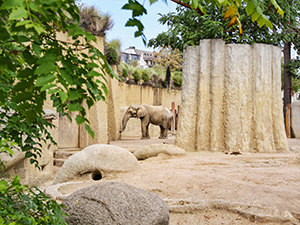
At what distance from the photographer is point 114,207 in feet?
8.59

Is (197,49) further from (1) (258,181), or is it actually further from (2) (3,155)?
(2) (3,155)

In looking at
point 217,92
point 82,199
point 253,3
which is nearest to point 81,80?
point 253,3

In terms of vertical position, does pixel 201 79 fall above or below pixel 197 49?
below

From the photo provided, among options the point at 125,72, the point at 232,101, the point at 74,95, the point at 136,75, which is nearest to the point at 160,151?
the point at 232,101

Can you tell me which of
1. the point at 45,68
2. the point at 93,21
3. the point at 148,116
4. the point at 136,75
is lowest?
the point at 148,116

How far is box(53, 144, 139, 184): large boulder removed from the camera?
4.74 m

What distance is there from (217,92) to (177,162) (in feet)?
8.08

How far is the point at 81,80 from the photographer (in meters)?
1.09

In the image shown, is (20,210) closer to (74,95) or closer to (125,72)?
(74,95)

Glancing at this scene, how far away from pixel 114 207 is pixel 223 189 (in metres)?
1.57

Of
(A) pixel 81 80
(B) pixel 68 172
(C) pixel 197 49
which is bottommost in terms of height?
(B) pixel 68 172

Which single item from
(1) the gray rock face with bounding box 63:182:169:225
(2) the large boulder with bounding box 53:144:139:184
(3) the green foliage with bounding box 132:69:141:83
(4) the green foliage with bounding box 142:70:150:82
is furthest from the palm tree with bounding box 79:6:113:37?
(4) the green foliage with bounding box 142:70:150:82

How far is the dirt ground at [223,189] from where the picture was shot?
310 cm

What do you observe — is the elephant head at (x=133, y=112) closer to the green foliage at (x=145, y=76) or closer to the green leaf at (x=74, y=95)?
the green foliage at (x=145, y=76)
